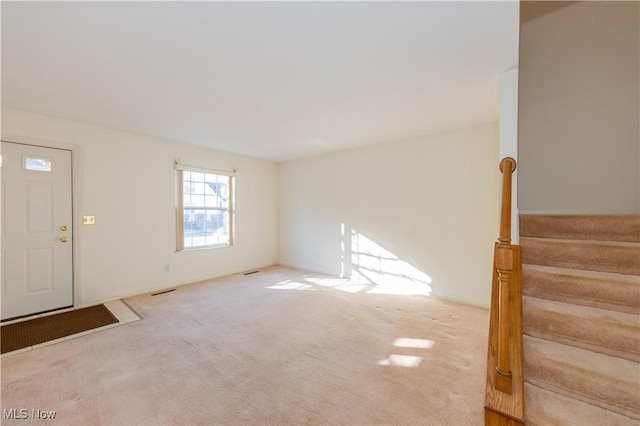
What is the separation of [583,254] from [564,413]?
128 centimetres

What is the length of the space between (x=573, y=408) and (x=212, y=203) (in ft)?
16.9

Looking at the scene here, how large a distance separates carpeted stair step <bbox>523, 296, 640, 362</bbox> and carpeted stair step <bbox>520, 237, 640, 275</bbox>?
41cm

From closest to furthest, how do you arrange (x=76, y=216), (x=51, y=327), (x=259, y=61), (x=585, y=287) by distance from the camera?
(x=585, y=287)
(x=259, y=61)
(x=51, y=327)
(x=76, y=216)

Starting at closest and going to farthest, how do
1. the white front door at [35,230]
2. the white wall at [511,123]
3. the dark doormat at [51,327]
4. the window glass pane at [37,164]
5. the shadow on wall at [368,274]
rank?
the white wall at [511,123] < the dark doormat at [51,327] < the white front door at [35,230] < the window glass pane at [37,164] < the shadow on wall at [368,274]

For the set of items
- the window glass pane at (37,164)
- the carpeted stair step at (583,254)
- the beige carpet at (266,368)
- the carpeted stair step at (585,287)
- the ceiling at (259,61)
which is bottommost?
the beige carpet at (266,368)

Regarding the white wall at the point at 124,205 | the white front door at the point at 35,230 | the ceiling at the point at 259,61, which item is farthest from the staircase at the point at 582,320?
the white front door at the point at 35,230

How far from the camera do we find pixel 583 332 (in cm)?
164

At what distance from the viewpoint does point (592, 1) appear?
9.36 feet

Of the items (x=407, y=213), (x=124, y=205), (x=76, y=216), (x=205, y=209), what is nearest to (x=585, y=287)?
(x=407, y=213)

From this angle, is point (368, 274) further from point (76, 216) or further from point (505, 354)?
point (76, 216)

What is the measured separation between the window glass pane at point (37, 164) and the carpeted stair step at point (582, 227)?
18.0ft

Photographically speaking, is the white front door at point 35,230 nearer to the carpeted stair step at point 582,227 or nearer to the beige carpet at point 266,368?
the beige carpet at point 266,368

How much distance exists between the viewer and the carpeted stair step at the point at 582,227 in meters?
2.09

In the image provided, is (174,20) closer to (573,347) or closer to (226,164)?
(573,347)
